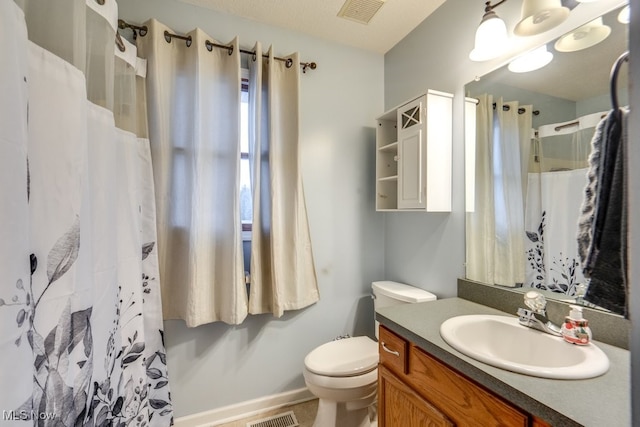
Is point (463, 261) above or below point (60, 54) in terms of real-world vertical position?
below

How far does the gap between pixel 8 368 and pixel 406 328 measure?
1048 millimetres

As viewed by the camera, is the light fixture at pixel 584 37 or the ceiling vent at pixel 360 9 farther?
the ceiling vent at pixel 360 9

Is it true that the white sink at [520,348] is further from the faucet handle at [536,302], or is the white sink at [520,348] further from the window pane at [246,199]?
the window pane at [246,199]

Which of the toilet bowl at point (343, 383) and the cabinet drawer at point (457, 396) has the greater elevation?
the cabinet drawer at point (457, 396)

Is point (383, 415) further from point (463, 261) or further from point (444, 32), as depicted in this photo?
point (444, 32)

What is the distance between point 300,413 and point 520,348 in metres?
1.37

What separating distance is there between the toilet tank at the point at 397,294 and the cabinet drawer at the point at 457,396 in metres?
0.56

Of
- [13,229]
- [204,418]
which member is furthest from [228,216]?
A: [204,418]

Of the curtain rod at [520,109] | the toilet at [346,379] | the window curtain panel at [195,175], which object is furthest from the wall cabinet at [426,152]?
the window curtain panel at [195,175]

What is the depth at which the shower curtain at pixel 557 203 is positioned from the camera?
3.20ft

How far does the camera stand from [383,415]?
1163mm

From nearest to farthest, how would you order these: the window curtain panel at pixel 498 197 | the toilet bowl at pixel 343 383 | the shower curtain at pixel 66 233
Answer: the shower curtain at pixel 66 233 < the window curtain panel at pixel 498 197 < the toilet bowl at pixel 343 383

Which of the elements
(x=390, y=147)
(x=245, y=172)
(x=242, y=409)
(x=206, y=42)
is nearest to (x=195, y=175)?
(x=245, y=172)

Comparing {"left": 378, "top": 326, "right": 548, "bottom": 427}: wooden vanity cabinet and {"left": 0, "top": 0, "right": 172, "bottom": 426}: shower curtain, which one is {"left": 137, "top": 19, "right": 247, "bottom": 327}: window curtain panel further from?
{"left": 378, "top": 326, "right": 548, "bottom": 427}: wooden vanity cabinet
